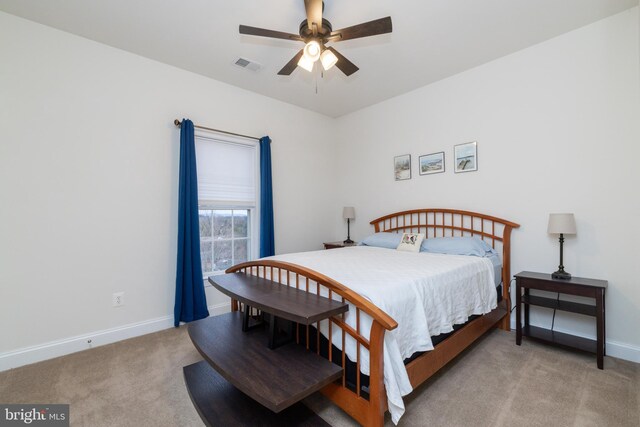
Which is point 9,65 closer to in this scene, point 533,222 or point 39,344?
point 39,344

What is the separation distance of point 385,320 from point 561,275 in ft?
6.77

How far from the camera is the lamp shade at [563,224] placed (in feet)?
7.78

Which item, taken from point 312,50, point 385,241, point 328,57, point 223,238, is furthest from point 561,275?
point 223,238

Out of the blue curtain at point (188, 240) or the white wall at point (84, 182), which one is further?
Answer: the blue curtain at point (188, 240)

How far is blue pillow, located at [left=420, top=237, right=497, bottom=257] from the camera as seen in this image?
2.78 m

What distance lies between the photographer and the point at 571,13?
234 cm

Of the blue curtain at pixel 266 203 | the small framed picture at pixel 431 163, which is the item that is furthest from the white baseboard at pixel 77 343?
the small framed picture at pixel 431 163

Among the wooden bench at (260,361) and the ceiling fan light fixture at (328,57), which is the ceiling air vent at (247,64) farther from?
the wooden bench at (260,361)

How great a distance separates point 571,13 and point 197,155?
372 cm

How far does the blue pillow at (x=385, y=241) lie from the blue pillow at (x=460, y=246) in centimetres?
39

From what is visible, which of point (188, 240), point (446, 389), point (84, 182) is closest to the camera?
point (446, 389)

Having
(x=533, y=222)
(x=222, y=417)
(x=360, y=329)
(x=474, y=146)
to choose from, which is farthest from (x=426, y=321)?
(x=474, y=146)

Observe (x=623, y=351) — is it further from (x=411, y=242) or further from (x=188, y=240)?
(x=188, y=240)

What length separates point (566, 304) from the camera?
2367mm
